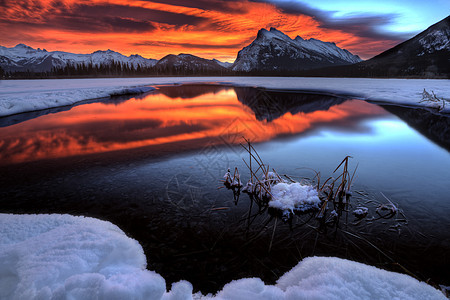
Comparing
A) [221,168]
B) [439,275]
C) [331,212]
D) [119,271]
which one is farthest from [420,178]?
[119,271]

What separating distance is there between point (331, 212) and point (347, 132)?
8.49 metres

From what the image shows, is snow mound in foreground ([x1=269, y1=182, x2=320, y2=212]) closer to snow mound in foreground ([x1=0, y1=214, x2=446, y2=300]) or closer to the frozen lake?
the frozen lake

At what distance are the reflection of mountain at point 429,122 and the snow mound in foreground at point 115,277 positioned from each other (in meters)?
9.21

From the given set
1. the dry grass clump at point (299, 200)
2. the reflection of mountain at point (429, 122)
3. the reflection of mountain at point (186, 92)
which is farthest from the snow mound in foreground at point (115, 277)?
the reflection of mountain at point (186, 92)

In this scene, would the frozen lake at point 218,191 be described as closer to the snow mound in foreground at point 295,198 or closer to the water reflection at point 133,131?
the water reflection at point 133,131

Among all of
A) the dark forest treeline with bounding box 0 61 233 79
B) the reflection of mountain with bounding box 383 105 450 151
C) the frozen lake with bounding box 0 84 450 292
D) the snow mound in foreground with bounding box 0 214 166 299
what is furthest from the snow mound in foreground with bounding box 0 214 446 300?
the dark forest treeline with bounding box 0 61 233 79

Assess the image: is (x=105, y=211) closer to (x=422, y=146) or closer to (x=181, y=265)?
(x=181, y=265)

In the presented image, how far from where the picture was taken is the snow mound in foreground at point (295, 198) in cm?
439

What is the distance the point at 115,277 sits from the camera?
2219 mm

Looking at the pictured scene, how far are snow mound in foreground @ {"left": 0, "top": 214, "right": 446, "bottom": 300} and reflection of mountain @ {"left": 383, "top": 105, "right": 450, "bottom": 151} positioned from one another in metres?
9.21

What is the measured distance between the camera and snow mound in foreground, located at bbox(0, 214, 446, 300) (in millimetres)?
1973

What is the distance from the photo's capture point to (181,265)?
3.05m

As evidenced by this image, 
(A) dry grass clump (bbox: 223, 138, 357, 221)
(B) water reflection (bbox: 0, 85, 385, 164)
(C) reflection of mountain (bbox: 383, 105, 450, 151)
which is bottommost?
(B) water reflection (bbox: 0, 85, 385, 164)

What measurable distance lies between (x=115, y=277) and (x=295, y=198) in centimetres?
332
